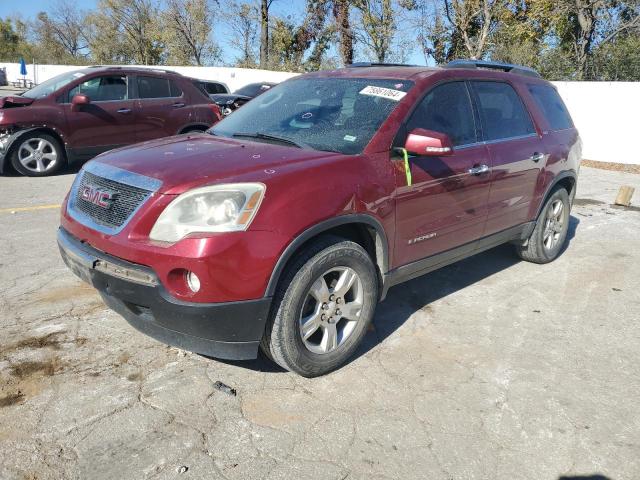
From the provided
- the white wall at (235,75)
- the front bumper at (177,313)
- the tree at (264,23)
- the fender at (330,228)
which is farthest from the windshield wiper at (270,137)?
the tree at (264,23)

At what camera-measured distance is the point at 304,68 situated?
1328 inches

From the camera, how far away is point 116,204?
2.99 meters

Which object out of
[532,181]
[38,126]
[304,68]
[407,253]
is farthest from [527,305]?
[304,68]

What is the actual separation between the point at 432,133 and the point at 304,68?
31.9 m

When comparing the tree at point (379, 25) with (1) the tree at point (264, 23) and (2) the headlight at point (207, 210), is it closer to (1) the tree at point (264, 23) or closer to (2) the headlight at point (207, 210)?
(1) the tree at point (264, 23)

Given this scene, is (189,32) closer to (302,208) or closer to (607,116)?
(607,116)

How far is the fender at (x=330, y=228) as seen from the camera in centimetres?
281

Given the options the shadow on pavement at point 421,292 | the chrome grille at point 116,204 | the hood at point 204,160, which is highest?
the hood at point 204,160

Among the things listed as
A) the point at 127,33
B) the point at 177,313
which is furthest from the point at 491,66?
the point at 127,33

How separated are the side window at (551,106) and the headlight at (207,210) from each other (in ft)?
11.3

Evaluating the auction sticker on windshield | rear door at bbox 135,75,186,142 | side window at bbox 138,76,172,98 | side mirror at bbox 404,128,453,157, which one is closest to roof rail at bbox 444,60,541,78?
the auction sticker on windshield

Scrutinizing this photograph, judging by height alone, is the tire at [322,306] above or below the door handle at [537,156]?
below

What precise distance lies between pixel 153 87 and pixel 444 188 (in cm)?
727

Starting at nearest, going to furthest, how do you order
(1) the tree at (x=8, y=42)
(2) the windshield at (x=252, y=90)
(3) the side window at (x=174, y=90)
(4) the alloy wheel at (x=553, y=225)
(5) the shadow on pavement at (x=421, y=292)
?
(5) the shadow on pavement at (x=421, y=292) → (4) the alloy wheel at (x=553, y=225) → (3) the side window at (x=174, y=90) → (2) the windshield at (x=252, y=90) → (1) the tree at (x=8, y=42)
